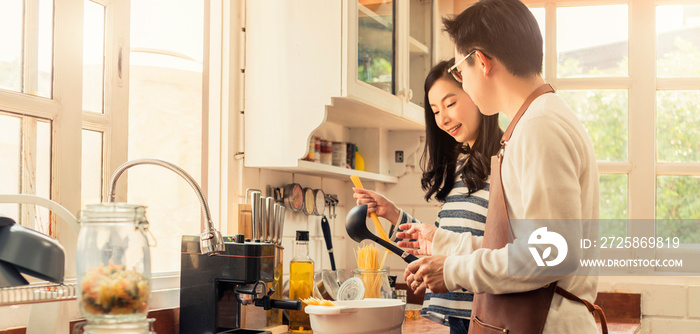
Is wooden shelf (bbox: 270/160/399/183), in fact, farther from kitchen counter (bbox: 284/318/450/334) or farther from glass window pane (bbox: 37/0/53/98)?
glass window pane (bbox: 37/0/53/98)

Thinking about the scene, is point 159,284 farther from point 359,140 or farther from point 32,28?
point 359,140

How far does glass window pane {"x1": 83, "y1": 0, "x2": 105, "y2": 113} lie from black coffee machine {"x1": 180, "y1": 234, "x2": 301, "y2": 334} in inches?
17.2

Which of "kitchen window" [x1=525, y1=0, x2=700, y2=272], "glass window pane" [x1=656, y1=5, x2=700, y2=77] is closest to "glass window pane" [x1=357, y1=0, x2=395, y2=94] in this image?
"kitchen window" [x1=525, y1=0, x2=700, y2=272]

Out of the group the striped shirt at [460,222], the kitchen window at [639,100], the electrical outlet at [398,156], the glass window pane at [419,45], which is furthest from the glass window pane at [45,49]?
the kitchen window at [639,100]

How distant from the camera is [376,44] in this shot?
8.25 ft

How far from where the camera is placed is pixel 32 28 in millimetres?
1586

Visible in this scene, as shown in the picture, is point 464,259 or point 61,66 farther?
point 61,66

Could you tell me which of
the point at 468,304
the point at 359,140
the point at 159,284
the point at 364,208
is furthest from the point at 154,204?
the point at 468,304

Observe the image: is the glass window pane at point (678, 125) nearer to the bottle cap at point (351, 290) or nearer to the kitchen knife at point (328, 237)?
the kitchen knife at point (328, 237)

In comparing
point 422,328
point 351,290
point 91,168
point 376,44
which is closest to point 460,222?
point 351,290

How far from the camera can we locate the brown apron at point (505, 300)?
4.11ft

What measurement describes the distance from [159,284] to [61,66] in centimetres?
64

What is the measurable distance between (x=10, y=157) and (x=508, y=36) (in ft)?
3.57

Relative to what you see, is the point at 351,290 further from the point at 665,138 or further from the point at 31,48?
the point at 665,138
